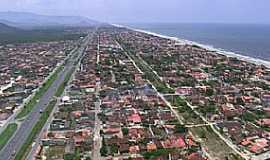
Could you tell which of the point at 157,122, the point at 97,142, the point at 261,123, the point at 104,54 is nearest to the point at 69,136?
the point at 97,142

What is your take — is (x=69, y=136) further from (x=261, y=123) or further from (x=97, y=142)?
(x=261, y=123)

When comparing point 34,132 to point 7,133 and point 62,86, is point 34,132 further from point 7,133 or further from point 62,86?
point 62,86

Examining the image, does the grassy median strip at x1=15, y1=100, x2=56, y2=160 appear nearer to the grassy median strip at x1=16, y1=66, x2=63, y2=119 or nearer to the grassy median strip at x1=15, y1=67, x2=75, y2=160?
the grassy median strip at x1=15, y1=67, x2=75, y2=160

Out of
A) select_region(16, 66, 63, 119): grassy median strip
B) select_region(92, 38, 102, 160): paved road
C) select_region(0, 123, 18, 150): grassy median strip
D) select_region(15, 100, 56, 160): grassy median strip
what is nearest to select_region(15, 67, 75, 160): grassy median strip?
select_region(15, 100, 56, 160): grassy median strip

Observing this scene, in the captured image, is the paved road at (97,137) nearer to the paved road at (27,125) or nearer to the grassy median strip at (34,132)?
the grassy median strip at (34,132)

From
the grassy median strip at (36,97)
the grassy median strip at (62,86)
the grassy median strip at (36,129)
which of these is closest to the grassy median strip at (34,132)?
the grassy median strip at (36,129)
